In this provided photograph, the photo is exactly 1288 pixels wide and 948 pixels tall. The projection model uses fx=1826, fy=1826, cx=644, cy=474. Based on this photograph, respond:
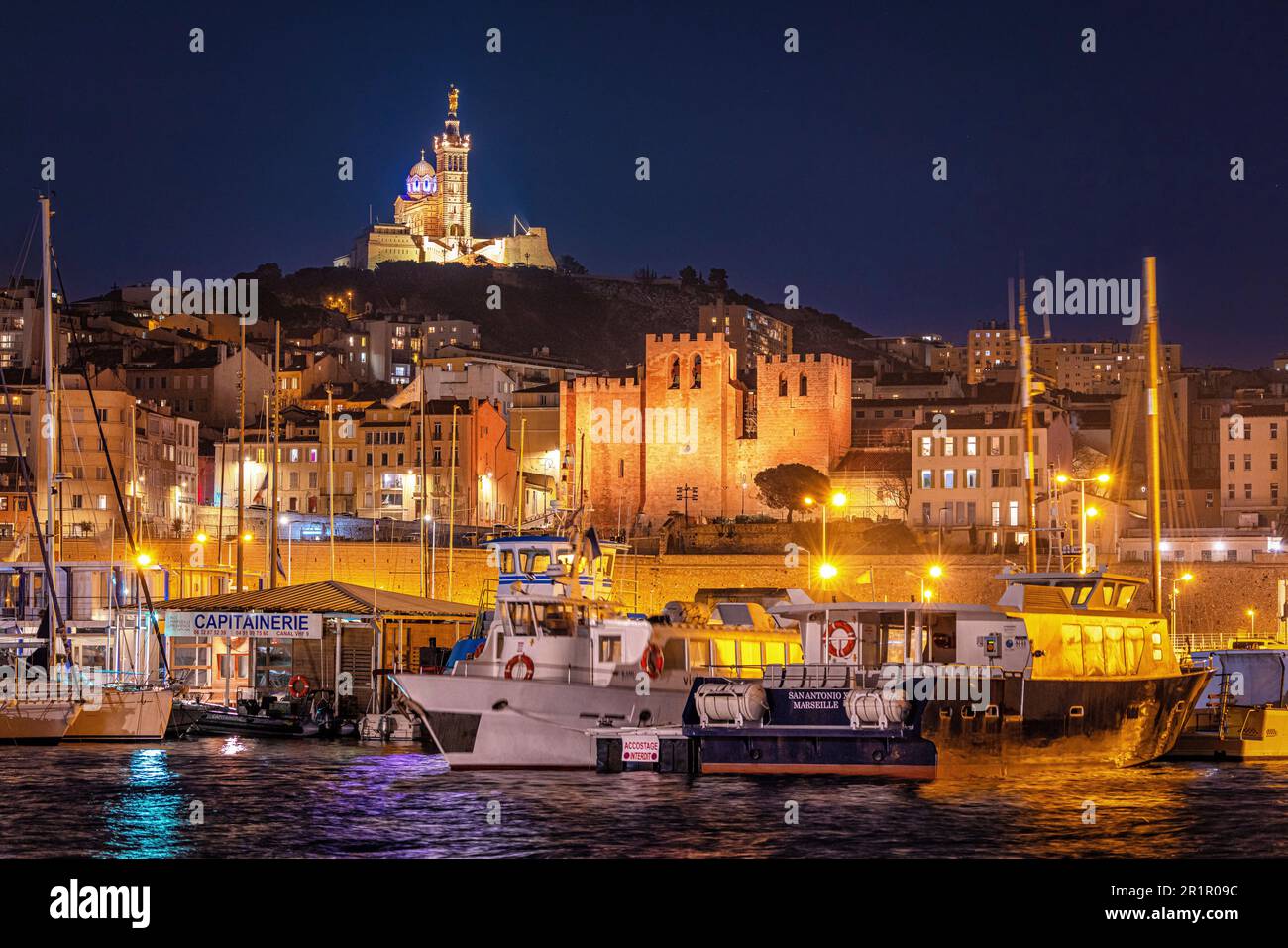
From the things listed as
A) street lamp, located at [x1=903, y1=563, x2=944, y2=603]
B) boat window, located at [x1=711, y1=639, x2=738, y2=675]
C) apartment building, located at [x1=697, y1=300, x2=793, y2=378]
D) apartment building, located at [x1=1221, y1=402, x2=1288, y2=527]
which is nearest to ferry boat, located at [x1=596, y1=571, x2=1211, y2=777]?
boat window, located at [x1=711, y1=639, x2=738, y2=675]

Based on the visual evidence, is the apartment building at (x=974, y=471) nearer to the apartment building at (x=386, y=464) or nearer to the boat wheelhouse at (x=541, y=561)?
the apartment building at (x=386, y=464)

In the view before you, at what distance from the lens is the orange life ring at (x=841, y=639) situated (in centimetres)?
2952

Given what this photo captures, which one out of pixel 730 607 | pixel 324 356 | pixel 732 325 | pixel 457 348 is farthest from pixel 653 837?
pixel 732 325

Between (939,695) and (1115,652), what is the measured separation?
4.79 metres

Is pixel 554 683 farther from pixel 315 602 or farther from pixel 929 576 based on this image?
pixel 929 576

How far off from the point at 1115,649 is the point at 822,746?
662cm

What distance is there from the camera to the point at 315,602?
147 feet

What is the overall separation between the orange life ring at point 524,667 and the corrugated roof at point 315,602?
1323cm

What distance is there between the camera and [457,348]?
133 meters

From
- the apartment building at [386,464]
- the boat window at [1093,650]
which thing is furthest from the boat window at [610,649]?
the apartment building at [386,464]

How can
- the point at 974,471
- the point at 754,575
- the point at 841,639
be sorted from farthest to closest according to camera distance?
the point at 974,471 → the point at 754,575 → the point at 841,639

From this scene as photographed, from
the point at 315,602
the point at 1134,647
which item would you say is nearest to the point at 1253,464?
the point at 315,602

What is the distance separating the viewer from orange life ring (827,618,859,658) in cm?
2952
